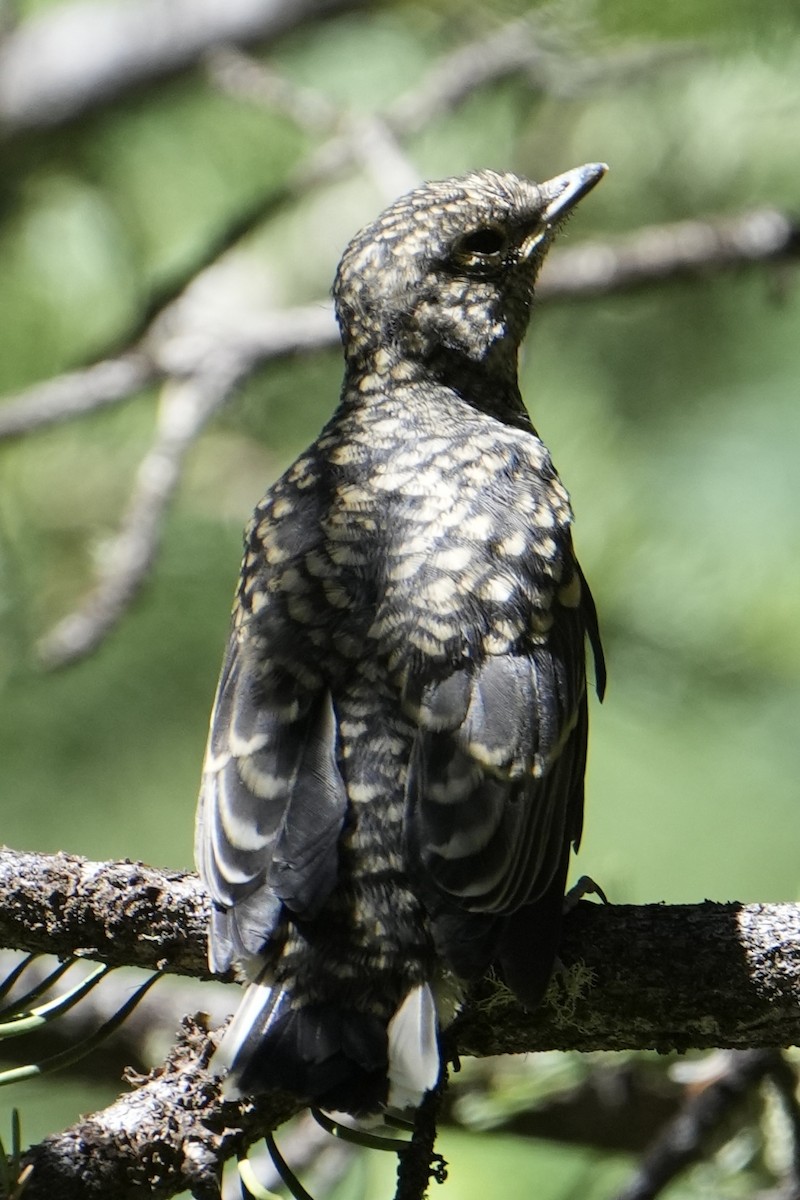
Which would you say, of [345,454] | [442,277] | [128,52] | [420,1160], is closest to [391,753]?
[420,1160]

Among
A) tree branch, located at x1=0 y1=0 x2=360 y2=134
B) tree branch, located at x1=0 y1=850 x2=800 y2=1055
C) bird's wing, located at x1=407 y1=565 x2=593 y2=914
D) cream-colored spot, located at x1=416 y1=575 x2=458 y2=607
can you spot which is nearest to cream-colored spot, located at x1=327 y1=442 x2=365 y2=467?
cream-colored spot, located at x1=416 y1=575 x2=458 y2=607

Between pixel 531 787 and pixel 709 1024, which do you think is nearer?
pixel 709 1024

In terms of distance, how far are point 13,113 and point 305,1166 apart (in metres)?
3.85

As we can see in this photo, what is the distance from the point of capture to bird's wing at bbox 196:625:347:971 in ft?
7.44

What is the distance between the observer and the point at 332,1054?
214cm

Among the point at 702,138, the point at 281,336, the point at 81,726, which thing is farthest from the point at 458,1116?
the point at 702,138

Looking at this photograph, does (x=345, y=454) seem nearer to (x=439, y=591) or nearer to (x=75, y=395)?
(x=439, y=591)

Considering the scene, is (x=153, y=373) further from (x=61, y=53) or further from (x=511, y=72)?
(x=61, y=53)

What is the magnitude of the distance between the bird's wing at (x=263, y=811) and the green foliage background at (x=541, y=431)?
1.90m

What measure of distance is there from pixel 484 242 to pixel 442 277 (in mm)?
123

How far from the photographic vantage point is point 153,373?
13.8ft

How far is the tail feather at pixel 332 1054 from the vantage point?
6.84 ft

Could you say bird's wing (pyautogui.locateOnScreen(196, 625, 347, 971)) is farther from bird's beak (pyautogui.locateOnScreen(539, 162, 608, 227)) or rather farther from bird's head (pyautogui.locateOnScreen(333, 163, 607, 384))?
bird's beak (pyautogui.locateOnScreen(539, 162, 608, 227))

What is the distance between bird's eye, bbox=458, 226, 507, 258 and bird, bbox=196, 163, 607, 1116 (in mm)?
386
